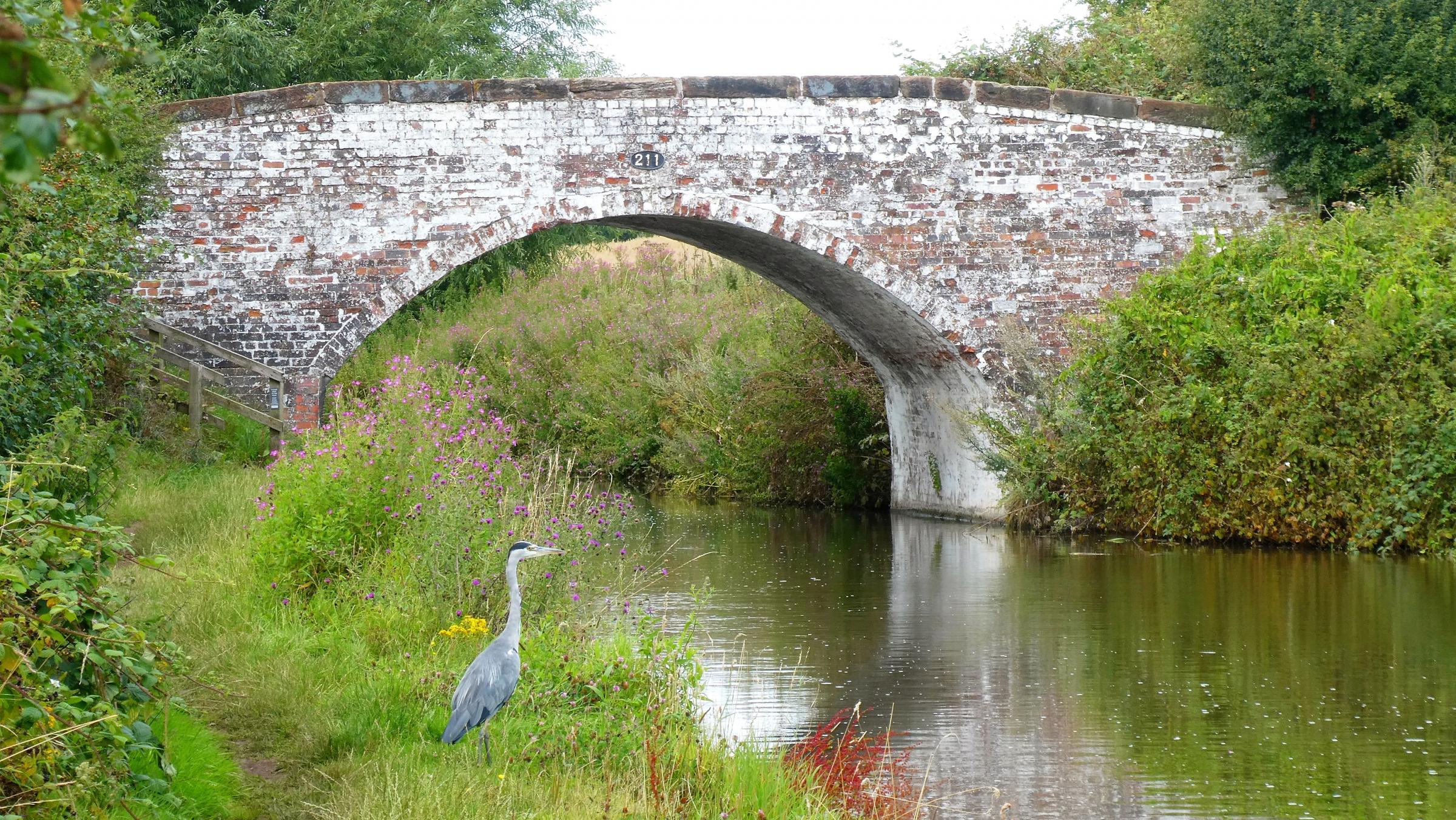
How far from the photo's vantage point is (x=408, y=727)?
5457 millimetres

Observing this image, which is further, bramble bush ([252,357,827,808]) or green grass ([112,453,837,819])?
bramble bush ([252,357,827,808])

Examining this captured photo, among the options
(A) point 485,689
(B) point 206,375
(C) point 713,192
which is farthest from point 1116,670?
(B) point 206,375

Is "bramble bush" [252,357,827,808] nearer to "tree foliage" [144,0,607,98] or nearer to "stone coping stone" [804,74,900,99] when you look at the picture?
"stone coping stone" [804,74,900,99]

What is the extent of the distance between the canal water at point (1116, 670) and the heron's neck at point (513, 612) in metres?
0.94

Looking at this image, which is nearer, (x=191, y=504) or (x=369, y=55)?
(x=191, y=504)

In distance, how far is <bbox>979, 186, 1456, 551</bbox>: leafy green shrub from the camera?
11.2 m

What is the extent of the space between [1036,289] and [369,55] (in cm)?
1053

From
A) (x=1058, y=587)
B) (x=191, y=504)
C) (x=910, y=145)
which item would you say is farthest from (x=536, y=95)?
(x=1058, y=587)

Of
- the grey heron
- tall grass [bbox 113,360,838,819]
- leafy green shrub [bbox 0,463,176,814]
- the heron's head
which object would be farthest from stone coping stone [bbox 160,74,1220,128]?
leafy green shrub [bbox 0,463,176,814]

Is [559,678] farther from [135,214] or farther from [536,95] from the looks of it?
[536,95]

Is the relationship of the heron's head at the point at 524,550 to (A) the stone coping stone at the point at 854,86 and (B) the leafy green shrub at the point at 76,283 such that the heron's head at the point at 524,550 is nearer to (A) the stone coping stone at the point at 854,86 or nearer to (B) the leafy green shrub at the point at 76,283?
(B) the leafy green shrub at the point at 76,283

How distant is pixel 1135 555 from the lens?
12.0 metres

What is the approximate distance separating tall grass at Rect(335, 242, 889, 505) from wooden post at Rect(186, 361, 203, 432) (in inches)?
203

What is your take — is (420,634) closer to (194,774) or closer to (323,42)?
(194,774)
